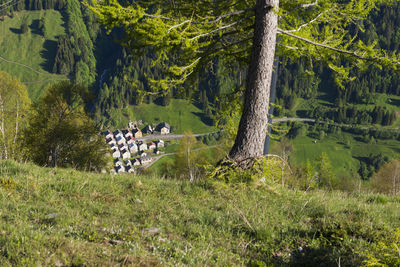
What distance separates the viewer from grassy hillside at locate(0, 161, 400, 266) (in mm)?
3713

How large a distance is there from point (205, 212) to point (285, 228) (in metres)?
1.59

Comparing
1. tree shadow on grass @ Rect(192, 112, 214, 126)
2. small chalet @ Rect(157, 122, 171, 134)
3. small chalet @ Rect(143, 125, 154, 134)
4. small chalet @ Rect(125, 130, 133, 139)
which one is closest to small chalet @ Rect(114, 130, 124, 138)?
small chalet @ Rect(125, 130, 133, 139)

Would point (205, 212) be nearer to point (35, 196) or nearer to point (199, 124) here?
point (35, 196)

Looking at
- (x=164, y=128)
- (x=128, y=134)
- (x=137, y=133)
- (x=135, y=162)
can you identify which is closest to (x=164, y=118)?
(x=164, y=128)

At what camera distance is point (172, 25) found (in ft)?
26.7

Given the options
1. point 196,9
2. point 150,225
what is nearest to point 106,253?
point 150,225

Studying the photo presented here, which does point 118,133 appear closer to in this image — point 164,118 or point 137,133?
point 137,133

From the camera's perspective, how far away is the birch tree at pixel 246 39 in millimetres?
7988

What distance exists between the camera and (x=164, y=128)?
587ft

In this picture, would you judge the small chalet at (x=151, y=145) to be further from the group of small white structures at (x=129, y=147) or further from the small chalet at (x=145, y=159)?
the small chalet at (x=145, y=159)

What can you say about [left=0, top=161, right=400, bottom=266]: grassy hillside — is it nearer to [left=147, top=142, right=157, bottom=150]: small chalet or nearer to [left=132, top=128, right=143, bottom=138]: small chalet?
[left=147, top=142, right=157, bottom=150]: small chalet

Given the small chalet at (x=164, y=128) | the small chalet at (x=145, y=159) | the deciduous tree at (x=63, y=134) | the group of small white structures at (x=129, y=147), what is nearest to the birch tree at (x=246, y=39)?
the deciduous tree at (x=63, y=134)

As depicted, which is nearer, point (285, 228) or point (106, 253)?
point (106, 253)

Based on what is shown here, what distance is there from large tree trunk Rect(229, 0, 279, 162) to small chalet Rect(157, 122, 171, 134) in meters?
171
